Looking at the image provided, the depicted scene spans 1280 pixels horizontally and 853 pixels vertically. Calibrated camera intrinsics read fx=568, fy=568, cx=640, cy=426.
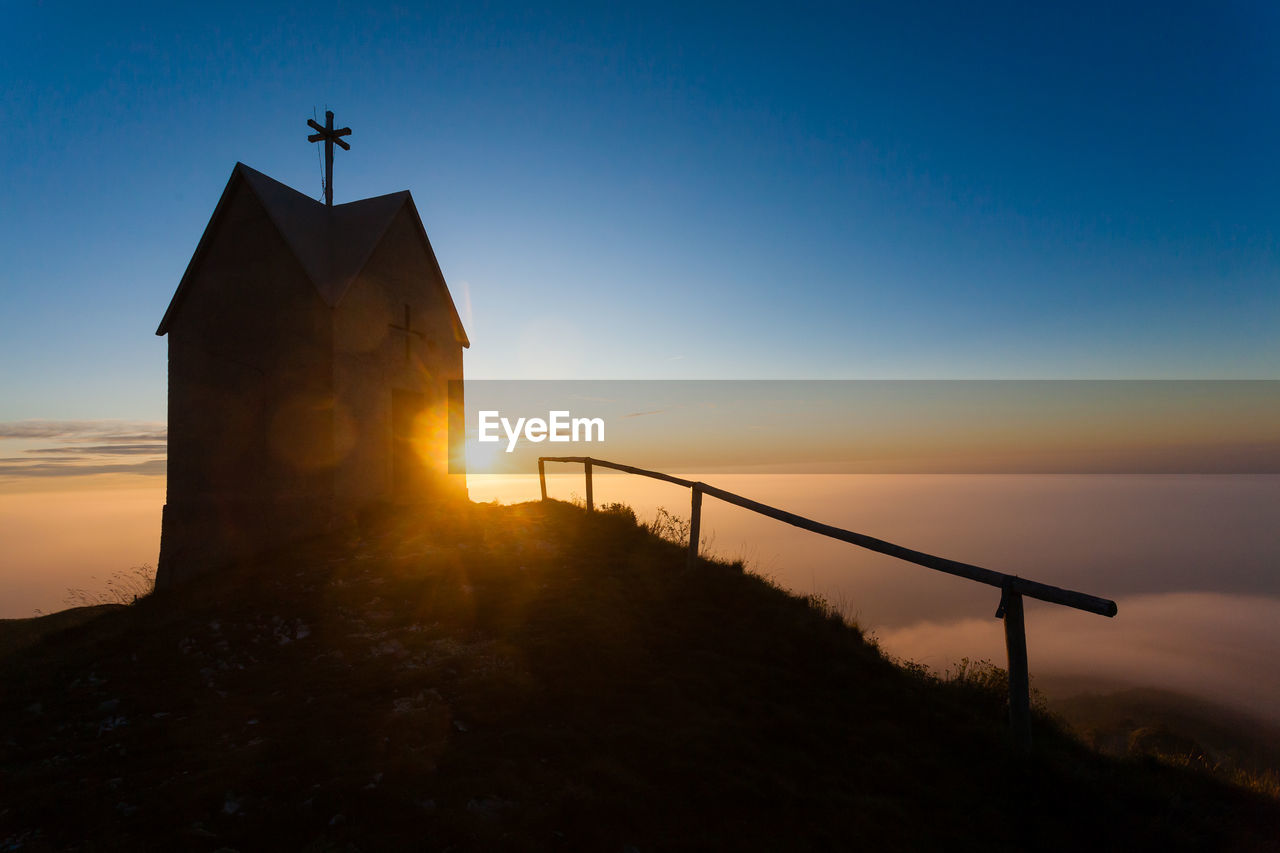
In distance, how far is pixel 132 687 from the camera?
223 inches

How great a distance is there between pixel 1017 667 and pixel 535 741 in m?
3.94

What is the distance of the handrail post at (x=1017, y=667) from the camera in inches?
180

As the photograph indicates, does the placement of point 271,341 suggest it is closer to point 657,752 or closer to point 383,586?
point 383,586

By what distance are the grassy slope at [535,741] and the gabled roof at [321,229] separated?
21.8 ft

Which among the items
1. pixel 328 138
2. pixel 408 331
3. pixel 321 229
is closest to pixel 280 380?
pixel 408 331

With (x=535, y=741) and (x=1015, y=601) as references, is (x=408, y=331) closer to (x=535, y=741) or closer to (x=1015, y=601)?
(x=535, y=741)

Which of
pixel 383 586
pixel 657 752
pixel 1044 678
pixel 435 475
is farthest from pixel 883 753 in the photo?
pixel 1044 678

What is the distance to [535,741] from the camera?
429 centimetres

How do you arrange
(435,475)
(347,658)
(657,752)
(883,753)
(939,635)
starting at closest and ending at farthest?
1. (657,752)
2. (883,753)
3. (347,658)
4. (435,475)
5. (939,635)

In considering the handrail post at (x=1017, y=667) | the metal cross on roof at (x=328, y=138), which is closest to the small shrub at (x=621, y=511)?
the handrail post at (x=1017, y=667)

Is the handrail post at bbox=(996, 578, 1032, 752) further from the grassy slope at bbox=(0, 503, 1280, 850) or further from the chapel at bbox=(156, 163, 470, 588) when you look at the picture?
the chapel at bbox=(156, 163, 470, 588)

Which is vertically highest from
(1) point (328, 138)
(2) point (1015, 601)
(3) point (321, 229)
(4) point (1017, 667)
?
(1) point (328, 138)

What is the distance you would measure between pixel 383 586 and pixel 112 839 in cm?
543

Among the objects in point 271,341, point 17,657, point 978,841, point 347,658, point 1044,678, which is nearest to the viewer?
point 978,841
